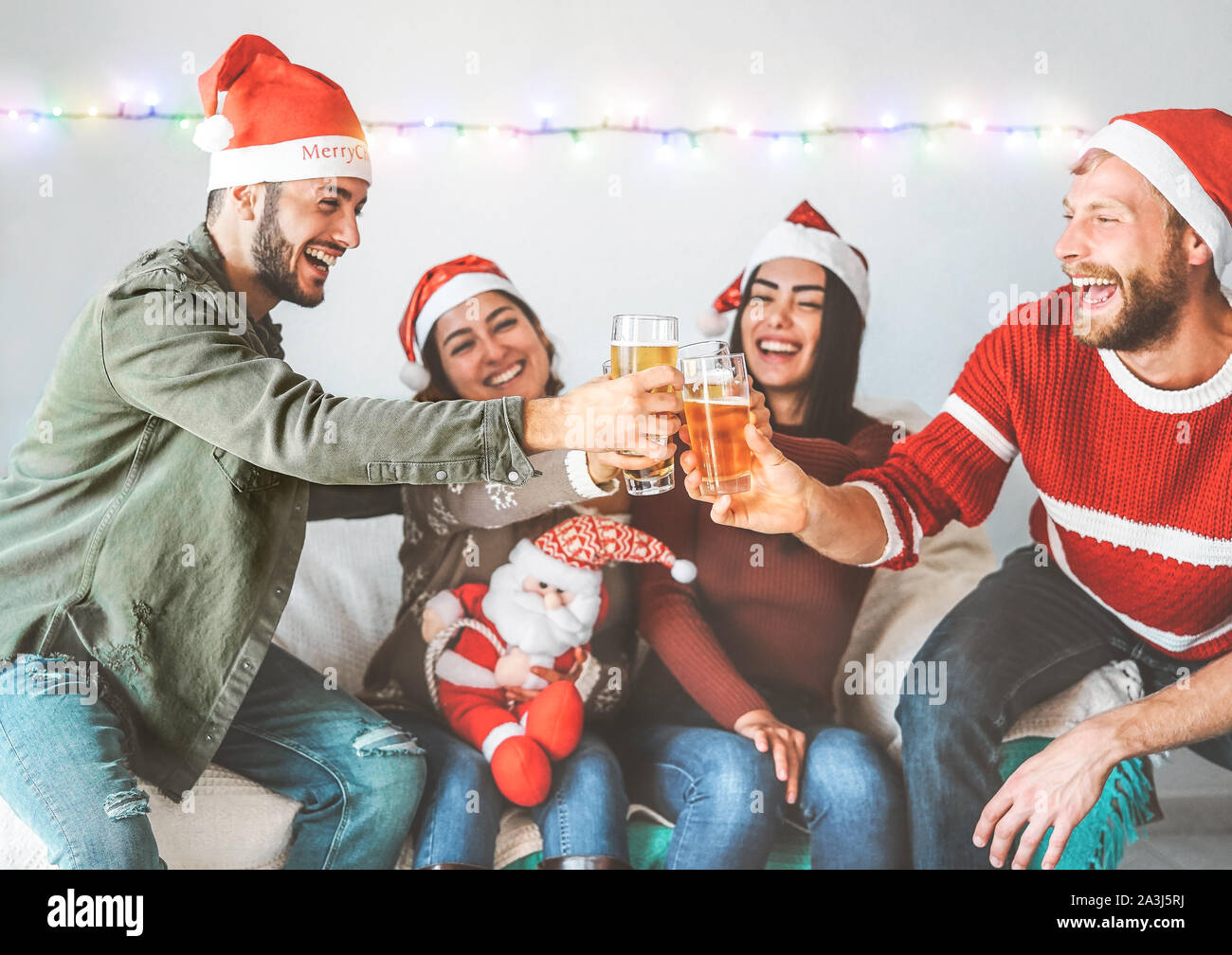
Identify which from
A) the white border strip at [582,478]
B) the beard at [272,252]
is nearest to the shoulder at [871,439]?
the white border strip at [582,478]

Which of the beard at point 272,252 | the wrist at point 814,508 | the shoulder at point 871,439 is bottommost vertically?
the wrist at point 814,508

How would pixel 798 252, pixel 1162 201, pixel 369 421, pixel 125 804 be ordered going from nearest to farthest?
1. pixel 369 421
2. pixel 125 804
3. pixel 1162 201
4. pixel 798 252

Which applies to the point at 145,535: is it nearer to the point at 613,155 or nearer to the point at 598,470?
the point at 598,470

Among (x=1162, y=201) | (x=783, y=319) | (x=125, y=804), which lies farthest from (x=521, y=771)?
(x=1162, y=201)

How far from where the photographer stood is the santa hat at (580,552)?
2.13m

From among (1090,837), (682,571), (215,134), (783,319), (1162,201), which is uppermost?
(215,134)

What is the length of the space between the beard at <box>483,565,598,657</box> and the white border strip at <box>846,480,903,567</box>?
0.59 meters

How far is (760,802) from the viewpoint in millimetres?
2076

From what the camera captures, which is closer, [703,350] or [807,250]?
[703,350]

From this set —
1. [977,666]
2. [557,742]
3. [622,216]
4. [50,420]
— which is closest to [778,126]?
[622,216]

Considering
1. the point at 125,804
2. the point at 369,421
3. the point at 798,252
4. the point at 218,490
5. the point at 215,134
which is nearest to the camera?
the point at 369,421

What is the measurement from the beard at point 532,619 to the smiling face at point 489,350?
1.24 ft

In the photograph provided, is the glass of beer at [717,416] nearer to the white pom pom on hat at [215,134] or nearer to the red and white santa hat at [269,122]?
the red and white santa hat at [269,122]

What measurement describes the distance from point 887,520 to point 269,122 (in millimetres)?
1436
